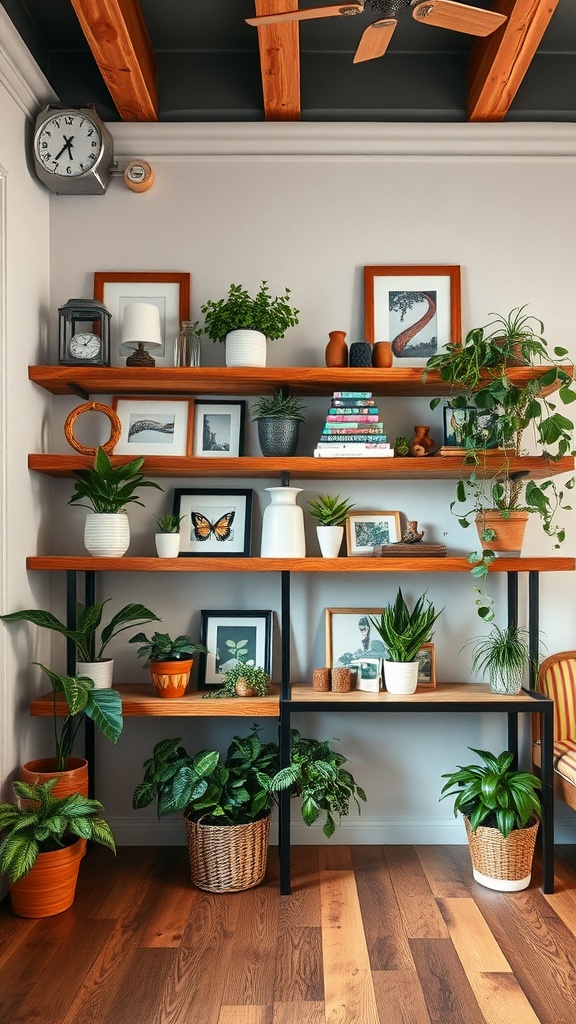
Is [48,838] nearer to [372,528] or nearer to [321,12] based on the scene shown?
[372,528]

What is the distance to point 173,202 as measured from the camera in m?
3.28

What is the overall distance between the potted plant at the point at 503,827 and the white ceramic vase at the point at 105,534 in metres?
1.52

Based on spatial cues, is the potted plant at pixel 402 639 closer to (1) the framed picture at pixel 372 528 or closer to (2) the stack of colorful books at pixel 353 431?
(1) the framed picture at pixel 372 528

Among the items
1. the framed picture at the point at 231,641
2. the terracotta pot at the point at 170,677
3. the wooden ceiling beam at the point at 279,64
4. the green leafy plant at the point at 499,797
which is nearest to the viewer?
the wooden ceiling beam at the point at 279,64

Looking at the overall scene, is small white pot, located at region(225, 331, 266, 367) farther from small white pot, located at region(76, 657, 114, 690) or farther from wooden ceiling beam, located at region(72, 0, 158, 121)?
small white pot, located at region(76, 657, 114, 690)

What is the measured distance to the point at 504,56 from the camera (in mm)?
2803

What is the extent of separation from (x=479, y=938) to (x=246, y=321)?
2185 millimetres

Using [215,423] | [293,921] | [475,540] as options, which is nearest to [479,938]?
[293,921]

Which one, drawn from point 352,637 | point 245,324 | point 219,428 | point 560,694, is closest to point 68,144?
point 245,324

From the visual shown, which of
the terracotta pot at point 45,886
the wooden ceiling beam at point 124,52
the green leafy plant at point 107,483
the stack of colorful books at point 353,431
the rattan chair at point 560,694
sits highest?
the wooden ceiling beam at point 124,52

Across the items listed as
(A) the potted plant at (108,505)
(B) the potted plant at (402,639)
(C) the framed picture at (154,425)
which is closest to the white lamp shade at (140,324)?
(C) the framed picture at (154,425)

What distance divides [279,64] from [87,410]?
1401mm

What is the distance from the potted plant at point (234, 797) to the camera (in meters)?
2.75

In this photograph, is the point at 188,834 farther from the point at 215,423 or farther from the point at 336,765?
the point at 215,423
